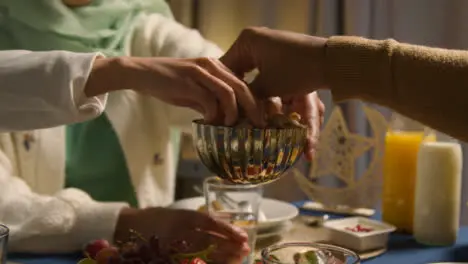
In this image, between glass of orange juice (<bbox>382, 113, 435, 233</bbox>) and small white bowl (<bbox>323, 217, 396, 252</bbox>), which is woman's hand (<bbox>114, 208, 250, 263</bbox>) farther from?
glass of orange juice (<bbox>382, 113, 435, 233</bbox>)

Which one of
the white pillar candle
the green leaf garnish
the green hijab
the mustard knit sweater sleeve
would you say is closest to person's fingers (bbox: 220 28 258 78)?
the mustard knit sweater sleeve

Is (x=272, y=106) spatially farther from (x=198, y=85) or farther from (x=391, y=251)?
(x=391, y=251)

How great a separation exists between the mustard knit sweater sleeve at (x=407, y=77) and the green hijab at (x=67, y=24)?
0.70 metres

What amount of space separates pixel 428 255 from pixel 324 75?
0.38 m

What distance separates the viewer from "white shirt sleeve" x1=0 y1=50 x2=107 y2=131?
2.75ft

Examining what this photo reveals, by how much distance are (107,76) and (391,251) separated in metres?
0.51

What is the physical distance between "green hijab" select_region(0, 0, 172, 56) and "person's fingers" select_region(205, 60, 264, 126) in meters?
0.59

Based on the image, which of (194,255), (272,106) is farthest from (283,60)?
(194,255)

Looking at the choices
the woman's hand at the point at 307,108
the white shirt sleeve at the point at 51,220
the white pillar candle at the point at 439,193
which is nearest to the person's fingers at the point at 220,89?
the woman's hand at the point at 307,108

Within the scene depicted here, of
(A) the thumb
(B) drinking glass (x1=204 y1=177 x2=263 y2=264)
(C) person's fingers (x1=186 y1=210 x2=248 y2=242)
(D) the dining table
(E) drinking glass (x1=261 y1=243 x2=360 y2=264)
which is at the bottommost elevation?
(D) the dining table

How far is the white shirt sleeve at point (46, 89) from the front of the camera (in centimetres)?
84

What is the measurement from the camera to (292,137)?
2.35 feet

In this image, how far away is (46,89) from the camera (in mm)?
850

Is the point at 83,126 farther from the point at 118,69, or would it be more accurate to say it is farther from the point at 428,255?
the point at 428,255
